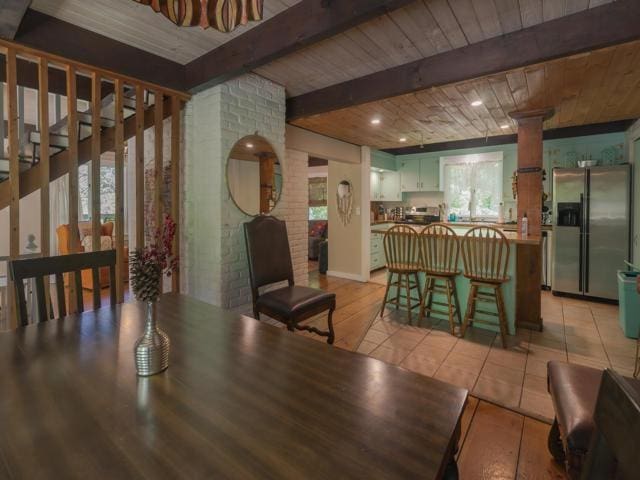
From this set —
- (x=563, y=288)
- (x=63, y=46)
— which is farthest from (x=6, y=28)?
(x=563, y=288)

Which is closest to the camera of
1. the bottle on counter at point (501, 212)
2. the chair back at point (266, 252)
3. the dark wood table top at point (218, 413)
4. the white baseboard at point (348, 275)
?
the dark wood table top at point (218, 413)

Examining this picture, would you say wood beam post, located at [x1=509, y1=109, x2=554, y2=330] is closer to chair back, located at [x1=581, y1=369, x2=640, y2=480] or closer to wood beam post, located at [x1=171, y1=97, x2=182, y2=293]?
chair back, located at [x1=581, y1=369, x2=640, y2=480]

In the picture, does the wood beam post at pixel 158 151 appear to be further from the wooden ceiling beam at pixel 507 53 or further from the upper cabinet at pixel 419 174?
the upper cabinet at pixel 419 174

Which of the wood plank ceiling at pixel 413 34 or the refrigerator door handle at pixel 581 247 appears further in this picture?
the refrigerator door handle at pixel 581 247

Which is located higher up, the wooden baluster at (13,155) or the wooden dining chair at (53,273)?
the wooden baluster at (13,155)

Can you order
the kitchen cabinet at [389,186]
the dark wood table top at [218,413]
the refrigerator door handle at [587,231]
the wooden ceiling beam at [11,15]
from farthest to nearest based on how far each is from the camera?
the kitchen cabinet at [389,186]
the refrigerator door handle at [587,231]
the wooden ceiling beam at [11,15]
the dark wood table top at [218,413]

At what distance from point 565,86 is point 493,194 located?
10.2 feet

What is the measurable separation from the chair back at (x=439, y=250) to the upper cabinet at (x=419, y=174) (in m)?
3.12

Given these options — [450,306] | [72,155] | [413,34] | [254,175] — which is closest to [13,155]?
[72,155]

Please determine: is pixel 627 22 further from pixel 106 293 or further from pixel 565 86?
pixel 106 293

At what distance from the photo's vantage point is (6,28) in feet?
6.30

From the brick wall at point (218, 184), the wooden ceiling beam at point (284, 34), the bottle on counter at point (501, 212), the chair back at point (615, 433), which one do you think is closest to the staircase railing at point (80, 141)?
the brick wall at point (218, 184)

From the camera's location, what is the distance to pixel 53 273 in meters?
1.55

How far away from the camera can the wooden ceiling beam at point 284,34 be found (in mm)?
1754
